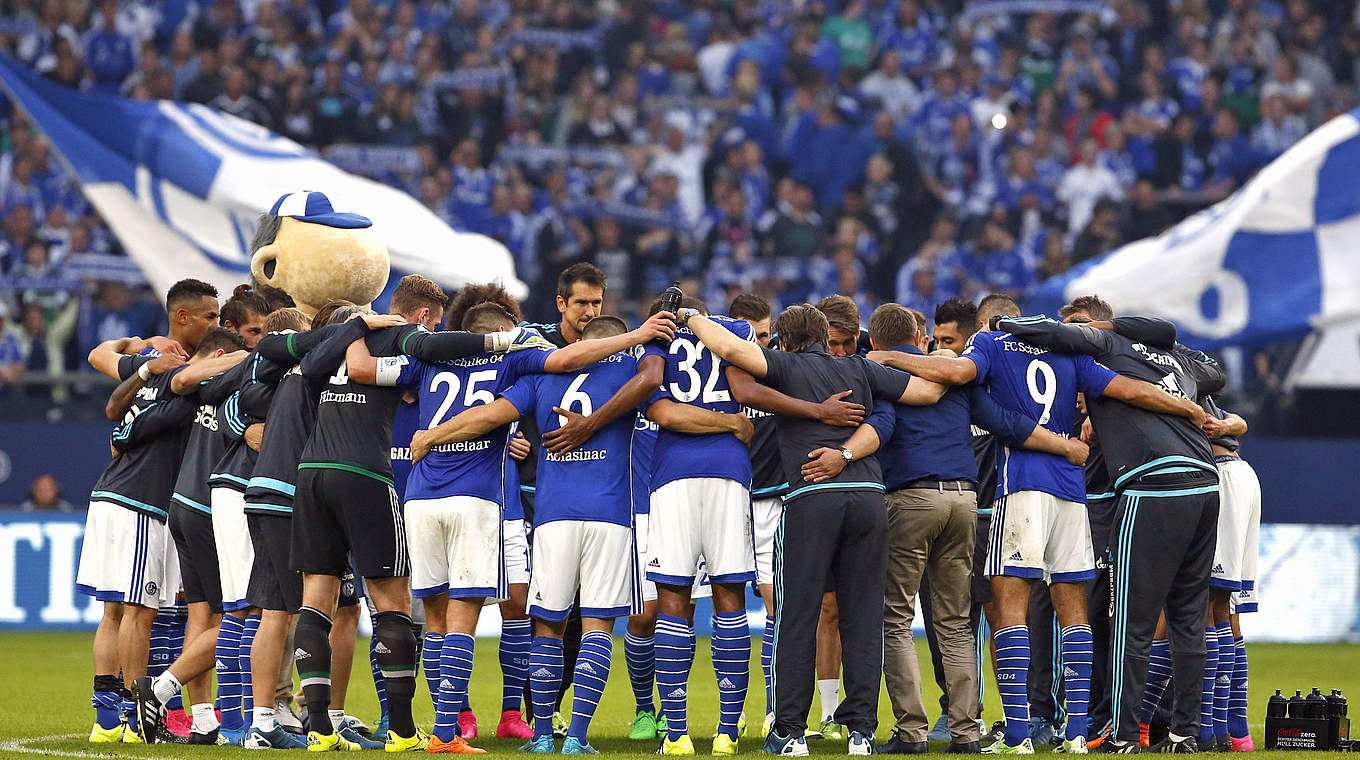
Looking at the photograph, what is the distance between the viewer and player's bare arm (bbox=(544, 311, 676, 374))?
8.12m

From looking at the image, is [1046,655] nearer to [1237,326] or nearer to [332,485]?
[332,485]

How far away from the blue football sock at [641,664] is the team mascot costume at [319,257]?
8.27 ft

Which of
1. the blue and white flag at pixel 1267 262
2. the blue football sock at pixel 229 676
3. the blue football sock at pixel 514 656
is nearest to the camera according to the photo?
the blue football sock at pixel 229 676

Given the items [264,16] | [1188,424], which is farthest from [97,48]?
[1188,424]

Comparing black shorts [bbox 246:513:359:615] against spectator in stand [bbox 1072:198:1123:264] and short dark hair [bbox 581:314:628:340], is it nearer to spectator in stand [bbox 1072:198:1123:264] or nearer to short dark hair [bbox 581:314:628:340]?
short dark hair [bbox 581:314:628:340]

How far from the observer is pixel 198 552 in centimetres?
905

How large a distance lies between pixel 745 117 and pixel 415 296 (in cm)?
1338

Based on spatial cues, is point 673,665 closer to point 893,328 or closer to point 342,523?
point 342,523

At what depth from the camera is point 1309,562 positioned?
53.3 ft

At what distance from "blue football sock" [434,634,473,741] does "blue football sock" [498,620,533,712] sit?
3.75 ft

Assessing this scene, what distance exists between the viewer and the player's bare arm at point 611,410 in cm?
811

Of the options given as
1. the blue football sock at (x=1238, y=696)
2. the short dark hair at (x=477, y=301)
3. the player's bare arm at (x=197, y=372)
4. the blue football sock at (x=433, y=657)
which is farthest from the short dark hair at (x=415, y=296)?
the blue football sock at (x=1238, y=696)

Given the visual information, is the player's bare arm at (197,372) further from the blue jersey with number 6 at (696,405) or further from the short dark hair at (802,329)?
the short dark hair at (802,329)

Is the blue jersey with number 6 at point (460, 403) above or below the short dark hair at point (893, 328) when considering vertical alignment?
below
